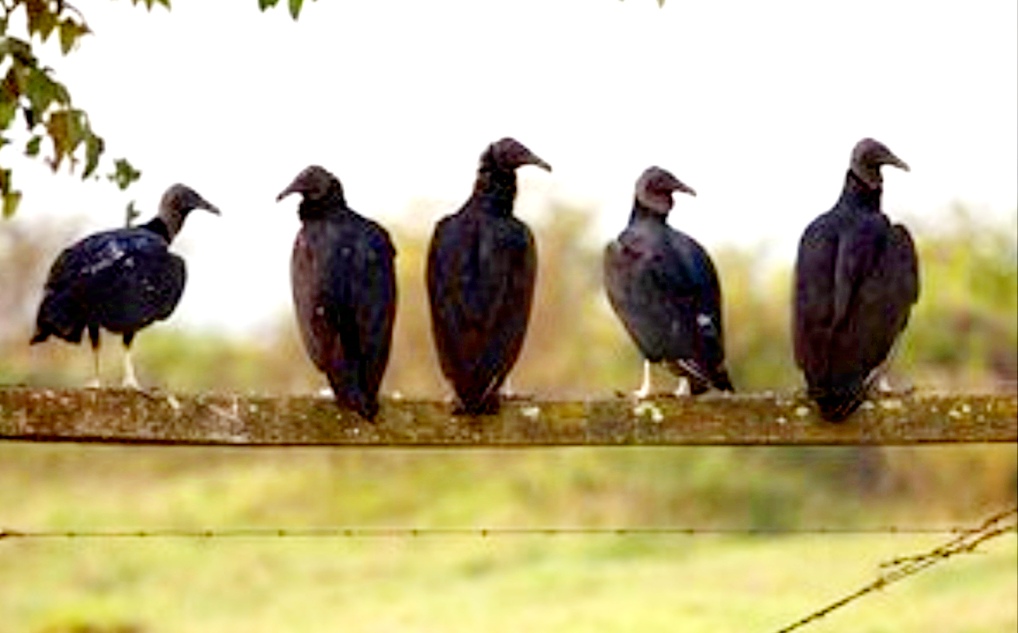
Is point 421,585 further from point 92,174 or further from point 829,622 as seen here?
point 92,174

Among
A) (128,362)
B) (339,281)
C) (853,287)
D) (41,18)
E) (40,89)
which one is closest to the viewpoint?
(40,89)

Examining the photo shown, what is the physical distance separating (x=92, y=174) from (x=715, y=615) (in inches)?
329

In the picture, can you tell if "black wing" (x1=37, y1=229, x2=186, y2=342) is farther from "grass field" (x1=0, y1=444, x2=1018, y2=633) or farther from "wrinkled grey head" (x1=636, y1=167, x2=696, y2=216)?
"grass field" (x1=0, y1=444, x2=1018, y2=633)

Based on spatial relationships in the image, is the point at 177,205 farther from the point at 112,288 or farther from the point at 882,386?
the point at 882,386

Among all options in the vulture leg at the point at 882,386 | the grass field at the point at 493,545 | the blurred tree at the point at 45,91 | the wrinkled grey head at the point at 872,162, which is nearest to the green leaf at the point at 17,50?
the blurred tree at the point at 45,91

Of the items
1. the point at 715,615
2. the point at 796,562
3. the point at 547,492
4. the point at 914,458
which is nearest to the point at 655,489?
the point at 547,492

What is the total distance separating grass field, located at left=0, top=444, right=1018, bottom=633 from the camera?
14.2m

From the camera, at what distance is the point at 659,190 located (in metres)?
6.53

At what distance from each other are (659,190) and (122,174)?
149 cm

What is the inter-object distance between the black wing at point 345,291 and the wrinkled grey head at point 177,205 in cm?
59

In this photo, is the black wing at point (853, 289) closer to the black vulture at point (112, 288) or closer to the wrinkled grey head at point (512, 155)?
the wrinkled grey head at point (512, 155)

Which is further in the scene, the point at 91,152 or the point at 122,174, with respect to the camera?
the point at 122,174

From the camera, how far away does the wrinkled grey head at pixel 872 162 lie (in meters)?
6.33

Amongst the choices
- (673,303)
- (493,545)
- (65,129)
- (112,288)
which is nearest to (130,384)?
(112,288)
